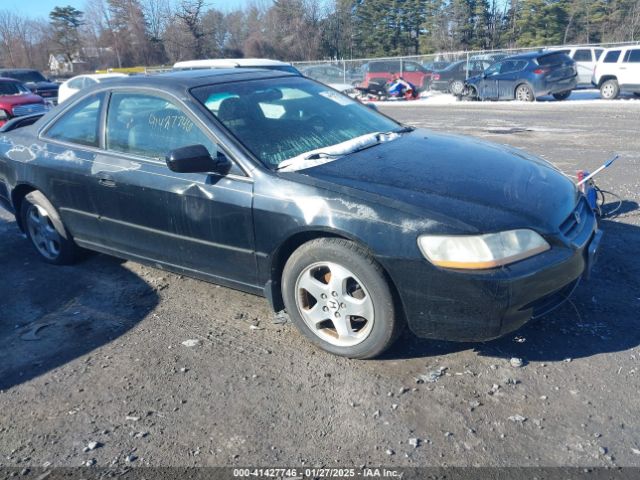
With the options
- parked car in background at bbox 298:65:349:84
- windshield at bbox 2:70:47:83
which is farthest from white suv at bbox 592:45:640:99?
windshield at bbox 2:70:47:83

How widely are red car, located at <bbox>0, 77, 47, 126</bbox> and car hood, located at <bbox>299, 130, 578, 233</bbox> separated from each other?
12.7 meters

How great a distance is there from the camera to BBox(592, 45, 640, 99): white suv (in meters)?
17.5

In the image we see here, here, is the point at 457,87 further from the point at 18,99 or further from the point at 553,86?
the point at 18,99

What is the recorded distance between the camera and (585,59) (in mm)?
21797

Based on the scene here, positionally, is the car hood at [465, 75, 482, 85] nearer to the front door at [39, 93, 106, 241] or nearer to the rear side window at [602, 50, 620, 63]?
the rear side window at [602, 50, 620, 63]

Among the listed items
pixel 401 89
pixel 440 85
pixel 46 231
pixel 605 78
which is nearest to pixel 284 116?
pixel 46 231

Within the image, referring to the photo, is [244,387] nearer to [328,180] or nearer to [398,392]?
[398,392]

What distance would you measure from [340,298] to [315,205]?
1.78 ft

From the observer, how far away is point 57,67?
53375mm

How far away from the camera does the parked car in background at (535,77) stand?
1836 cm

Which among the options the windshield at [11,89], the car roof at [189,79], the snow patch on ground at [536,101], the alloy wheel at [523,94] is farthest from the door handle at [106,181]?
the alloy wheel at [523,94]

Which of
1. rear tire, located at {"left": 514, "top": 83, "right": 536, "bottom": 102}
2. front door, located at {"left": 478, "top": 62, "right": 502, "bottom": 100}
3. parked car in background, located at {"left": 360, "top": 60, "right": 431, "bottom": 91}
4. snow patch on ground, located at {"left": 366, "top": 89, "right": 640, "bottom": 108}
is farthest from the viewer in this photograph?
parked car in background, located at {"left": 360, "top": 60, "right": 431, "bottom": 91}

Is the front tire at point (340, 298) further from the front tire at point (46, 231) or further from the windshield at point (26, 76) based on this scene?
the windshield at point (26, 76)

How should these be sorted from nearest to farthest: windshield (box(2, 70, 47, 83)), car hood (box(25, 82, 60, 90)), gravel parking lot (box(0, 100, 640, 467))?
1. gravel parking lot (box(0, 100, 640, 467))
2. car hood (box(25, 82, 60, 90))
3. windshield (box(2, 70, 47, 83))
